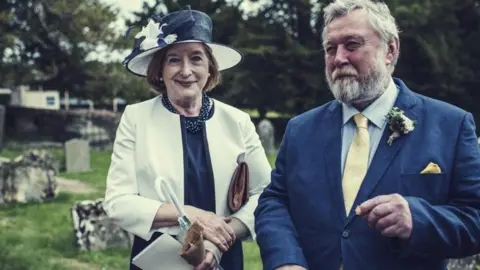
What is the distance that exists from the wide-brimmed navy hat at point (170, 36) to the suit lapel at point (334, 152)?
77 centimetres

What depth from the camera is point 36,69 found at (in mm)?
26031

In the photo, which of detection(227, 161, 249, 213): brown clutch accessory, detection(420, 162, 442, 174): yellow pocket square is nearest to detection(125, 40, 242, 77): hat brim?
detection(227, 161, 249, 213): brown clutch accessory

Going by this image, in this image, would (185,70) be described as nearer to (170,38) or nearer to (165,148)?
(170,38)

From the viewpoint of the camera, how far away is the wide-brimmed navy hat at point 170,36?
10.3 feet

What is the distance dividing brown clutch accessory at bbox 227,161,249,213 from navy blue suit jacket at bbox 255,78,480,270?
0.35 metres

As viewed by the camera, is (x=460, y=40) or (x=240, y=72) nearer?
(x=460, y=40)

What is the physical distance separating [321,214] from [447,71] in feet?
74.8

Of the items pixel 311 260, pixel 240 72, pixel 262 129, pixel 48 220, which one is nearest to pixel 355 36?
pixel 311 260

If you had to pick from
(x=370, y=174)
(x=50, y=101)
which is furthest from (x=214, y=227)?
(x=50, y=101)

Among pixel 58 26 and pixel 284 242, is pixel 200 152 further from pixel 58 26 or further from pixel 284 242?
pixel 58 26

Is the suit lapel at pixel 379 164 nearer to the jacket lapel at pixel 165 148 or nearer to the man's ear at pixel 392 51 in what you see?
the man's ear at pixel 392 51

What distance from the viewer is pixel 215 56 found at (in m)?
3.39

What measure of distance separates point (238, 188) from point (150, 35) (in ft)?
2.91

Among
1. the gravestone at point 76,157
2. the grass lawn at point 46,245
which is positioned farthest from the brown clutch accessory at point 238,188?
the gravestone at point 76,157
